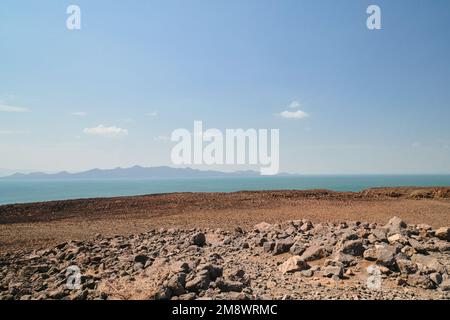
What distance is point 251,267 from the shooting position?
879 cm

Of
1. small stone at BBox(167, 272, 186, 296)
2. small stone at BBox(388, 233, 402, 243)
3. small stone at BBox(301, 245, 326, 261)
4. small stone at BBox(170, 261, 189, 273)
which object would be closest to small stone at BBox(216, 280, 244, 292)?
small stone at BBox(167, 272, 186, 296)

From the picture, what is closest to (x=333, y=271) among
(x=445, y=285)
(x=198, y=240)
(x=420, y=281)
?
(x=420, y=281)

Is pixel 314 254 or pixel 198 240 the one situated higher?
pixel 314 254

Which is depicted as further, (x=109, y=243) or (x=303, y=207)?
(x=303, y=207)

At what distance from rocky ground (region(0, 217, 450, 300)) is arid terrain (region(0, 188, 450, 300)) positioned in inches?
1.0

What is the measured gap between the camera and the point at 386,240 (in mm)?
9695

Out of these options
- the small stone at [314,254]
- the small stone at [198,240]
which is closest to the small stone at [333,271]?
the small stone at [314,254]

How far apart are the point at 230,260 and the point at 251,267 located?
0.91m

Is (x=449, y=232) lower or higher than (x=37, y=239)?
higher

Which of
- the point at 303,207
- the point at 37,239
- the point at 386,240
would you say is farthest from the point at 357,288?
the point at 303,207

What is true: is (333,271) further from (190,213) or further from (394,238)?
(190,213)
